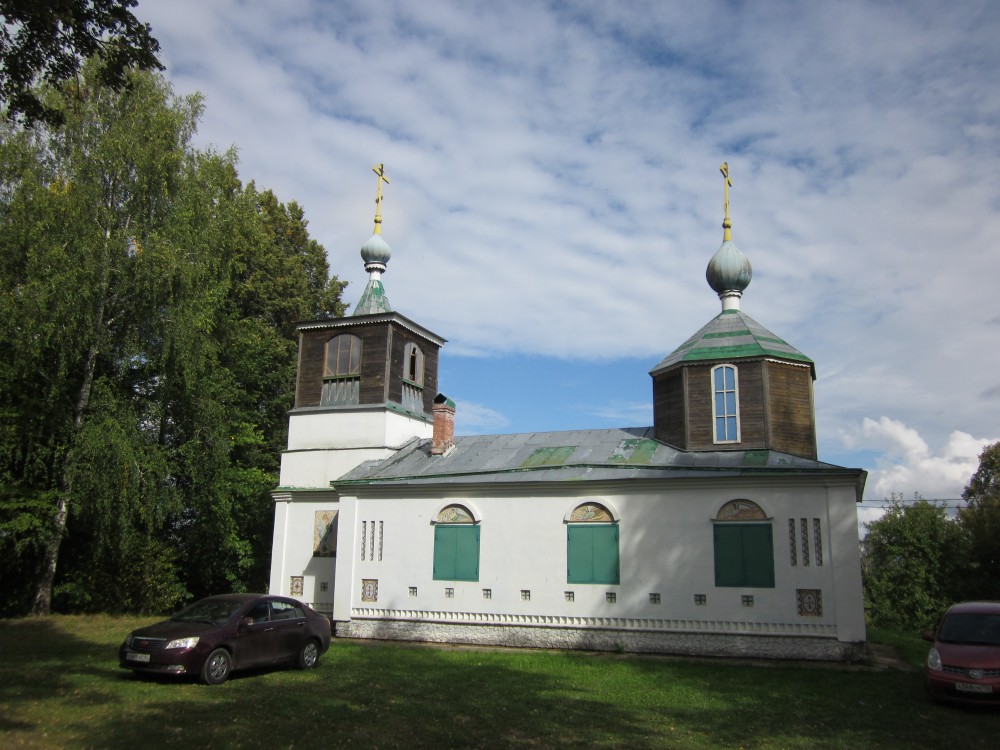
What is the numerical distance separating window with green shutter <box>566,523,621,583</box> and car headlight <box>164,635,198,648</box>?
9.07 meters

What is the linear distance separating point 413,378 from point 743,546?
479 inches

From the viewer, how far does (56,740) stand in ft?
27.6

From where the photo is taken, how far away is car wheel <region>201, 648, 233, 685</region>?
39.5 ft

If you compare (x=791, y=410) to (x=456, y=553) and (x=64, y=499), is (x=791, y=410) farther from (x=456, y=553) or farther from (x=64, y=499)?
(x=64, y=499)

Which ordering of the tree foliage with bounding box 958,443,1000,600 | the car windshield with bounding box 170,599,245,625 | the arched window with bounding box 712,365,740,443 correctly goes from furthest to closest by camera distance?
the tree foliage with bounding box 958,443,1000,600 → the arched window with bounding box 712,365,740,443 → the car windshield with bounding box 170,599,245,625

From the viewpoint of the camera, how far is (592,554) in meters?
18.6

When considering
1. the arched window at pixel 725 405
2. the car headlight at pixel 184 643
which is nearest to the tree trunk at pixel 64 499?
the car headlight at pixel 184 643

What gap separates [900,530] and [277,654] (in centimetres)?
3576

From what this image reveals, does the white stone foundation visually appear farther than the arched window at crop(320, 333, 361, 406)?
No

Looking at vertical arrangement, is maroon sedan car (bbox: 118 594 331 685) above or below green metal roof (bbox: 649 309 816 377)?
below

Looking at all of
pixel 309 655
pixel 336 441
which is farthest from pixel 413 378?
pixel 309 655

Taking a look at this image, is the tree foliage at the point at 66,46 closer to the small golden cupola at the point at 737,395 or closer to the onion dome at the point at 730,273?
the small golden cupola at the point at 737,395

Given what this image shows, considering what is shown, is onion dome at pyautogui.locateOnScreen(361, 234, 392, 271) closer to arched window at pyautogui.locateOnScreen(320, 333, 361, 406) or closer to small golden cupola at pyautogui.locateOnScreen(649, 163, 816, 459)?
arched window at pyautogui.locateOnScreen(320, 333, 361, 406)

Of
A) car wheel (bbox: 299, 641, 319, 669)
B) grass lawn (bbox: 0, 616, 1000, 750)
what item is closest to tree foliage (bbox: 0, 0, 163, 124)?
grass lawn (bbox: 0, 616, 1000, 750)
